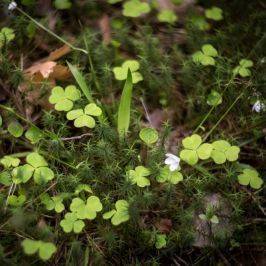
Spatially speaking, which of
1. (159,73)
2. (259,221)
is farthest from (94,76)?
(259,221)

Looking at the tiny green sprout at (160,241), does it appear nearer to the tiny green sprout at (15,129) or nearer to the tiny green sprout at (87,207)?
the tiny green sprout at (87,207)

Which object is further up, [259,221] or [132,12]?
[132,12]

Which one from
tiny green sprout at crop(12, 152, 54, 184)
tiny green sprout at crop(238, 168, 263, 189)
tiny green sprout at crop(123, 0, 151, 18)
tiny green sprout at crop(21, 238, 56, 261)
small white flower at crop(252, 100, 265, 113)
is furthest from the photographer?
tiny green sprout at crop(123, 0, 151, 18)

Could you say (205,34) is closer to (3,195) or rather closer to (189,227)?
(189,227)

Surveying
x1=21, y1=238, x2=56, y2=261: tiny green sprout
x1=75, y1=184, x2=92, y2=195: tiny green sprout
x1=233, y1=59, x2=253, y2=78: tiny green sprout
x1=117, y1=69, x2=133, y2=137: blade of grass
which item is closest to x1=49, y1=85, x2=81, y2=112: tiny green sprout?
x1=117, y1=69, x2=133, y2=137: blade of grass

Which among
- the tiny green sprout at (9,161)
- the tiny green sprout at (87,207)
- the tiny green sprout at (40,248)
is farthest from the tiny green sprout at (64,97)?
the tiny green sprout at (40,248)

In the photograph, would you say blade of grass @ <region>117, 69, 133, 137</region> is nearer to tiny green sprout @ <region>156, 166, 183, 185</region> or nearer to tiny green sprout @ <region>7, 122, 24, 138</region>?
tiny green sprout @ <region>156, 166, 183, 185</region>

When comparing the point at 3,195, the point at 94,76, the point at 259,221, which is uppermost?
the point at 94,76
